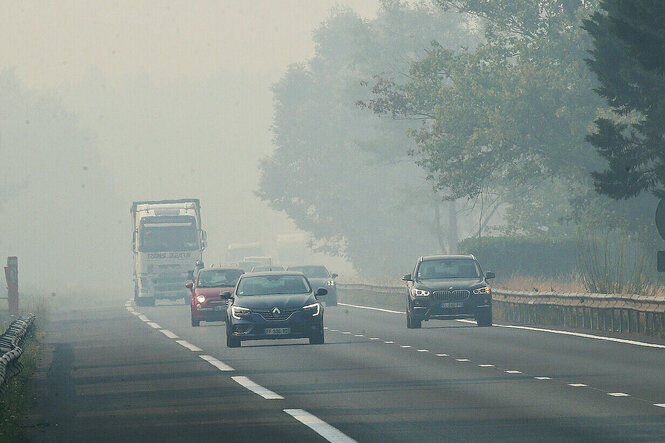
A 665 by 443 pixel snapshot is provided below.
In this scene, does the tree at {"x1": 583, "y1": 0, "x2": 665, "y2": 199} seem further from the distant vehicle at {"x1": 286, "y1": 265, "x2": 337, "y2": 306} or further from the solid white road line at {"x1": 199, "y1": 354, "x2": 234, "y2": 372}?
the distant vehicle at {"x1": 286, "y1": 265, "x2": 337, "y2": 306}

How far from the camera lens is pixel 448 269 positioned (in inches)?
1403

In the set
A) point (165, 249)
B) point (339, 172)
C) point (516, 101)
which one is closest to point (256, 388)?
point (516, 101)

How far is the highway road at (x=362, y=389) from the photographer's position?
13.9 m

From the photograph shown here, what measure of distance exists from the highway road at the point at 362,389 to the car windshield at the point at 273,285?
101 centimetres

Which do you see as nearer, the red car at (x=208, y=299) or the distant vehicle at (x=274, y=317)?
the distant vehicle at (x=274, y=317)

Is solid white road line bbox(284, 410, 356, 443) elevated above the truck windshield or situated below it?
below

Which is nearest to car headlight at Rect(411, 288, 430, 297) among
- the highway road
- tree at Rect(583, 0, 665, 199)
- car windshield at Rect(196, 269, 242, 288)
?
the highway road

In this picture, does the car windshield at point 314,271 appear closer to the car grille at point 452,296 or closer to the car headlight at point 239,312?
the car grille at point 452,296

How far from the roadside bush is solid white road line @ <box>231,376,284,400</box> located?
31417mm

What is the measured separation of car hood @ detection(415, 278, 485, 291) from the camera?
3412cm

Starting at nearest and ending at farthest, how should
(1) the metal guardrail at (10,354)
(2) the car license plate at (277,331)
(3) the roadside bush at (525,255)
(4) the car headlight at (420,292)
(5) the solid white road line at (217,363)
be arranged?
(1) the metal guardrail at (10,354)
(5) the solid white road line at (217,363)
(2) the car license plate at (277,331)
(4) the car headlight at (420,292)
(3) the roadside bush at (525,255)

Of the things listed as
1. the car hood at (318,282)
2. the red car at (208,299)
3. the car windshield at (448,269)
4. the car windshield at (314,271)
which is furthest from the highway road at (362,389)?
the car windshield at (314,271)

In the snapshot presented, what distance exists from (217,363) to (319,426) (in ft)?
32.3

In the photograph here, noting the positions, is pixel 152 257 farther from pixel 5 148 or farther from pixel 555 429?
pixel 5 148
